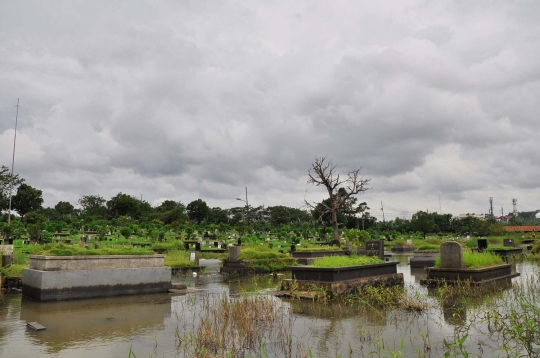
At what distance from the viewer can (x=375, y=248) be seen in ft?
68.1

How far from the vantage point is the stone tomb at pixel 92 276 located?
11375mm

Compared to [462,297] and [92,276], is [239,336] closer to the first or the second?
[92,276]

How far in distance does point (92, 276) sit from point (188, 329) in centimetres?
519

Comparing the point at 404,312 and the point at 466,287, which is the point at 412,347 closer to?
the point at 404,312

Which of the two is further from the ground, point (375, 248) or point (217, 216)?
point (217, 216)

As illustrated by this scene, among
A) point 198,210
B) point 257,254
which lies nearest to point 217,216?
point 198,210

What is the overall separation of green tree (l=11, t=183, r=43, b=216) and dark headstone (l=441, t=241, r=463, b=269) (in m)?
A: 64.6

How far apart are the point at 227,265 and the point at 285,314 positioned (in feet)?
40.3

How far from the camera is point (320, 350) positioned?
6.54 metres

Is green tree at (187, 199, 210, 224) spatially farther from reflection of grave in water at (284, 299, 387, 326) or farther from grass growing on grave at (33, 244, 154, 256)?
reflection of grave in water at (284, 299, 387, 326)

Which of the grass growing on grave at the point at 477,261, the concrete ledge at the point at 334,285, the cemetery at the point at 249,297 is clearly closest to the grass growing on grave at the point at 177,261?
the cemetery at the point at 249,297

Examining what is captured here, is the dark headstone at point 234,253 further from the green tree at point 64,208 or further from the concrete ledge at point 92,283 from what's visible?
the green tree at point 64,208

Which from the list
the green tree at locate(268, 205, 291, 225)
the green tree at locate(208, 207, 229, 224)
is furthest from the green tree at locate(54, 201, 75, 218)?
the green tree at locate(268, 205, 291, 225)

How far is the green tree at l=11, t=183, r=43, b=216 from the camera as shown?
64.7 metres
